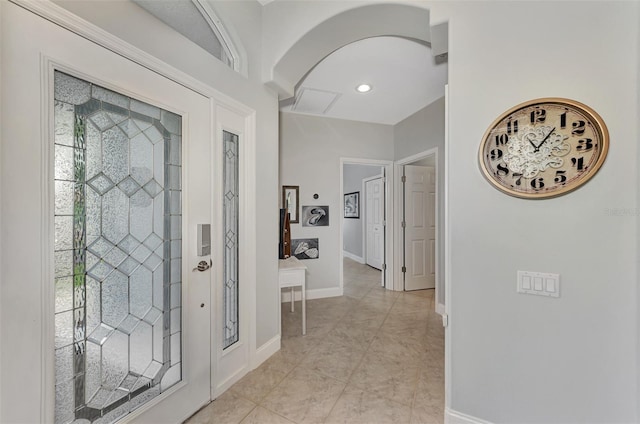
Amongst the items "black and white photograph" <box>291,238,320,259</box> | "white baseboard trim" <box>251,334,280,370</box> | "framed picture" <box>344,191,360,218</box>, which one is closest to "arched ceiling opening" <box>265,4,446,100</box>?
"black and white photograph" <box>291,238,320,259</box>

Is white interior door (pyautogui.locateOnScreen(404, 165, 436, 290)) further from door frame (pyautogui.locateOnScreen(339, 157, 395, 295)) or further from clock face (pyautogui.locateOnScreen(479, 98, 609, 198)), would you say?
clock face (pyautogui.locateOnScreen(479, 98, 609, 198))

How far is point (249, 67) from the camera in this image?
2117 mm

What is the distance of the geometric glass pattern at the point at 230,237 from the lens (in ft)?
6.29

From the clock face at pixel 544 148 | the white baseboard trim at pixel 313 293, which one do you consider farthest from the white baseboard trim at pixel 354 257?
the clock face at pixel 544 148

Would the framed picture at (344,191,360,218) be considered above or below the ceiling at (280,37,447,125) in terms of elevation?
below

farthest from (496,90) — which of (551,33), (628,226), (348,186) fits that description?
(348,186)

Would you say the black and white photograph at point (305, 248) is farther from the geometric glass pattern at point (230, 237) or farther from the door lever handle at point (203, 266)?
the door lever handle at point (203, 266)

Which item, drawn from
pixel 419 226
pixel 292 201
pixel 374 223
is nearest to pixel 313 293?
pixel 292 201

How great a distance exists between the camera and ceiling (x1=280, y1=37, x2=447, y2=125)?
2463 mm

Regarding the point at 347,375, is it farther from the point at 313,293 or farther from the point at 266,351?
the point at 313,293

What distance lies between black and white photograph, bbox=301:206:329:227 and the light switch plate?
286 cm

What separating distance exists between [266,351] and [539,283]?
203 centimetres

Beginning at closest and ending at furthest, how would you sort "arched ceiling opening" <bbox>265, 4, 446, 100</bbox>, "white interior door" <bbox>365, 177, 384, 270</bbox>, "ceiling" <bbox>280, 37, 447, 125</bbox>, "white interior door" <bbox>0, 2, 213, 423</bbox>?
"white interior door" <bbox>0, 2, 213, 423</bbox> < "arched ceiling opening" <bbox>265, 4, 446, 100</bbox> < "ceiling" <bbox>280, 37, 447, 125</bbox> < "white interior door" <bbox>365, 177, 384, 270</bbox>

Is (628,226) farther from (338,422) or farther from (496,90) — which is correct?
(338,422)
